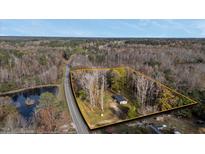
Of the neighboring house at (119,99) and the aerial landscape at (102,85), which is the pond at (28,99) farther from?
the neighboring house at (119,99)

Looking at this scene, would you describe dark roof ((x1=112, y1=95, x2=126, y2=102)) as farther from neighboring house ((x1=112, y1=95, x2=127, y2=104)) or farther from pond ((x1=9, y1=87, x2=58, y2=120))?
pond ((x1=9, y1=87, x2=58, y2=120))

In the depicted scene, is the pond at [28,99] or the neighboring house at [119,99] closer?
the pond at [28,99]

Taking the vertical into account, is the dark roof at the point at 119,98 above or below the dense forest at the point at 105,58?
below

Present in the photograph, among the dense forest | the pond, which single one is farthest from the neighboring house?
the pond

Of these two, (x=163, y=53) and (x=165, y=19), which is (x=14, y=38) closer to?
(x=165, y=19)

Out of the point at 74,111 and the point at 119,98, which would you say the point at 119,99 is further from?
the point at 74,111

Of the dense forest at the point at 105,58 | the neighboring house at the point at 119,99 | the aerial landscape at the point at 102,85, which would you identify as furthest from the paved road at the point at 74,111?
the neighboring house at the point at 119,99

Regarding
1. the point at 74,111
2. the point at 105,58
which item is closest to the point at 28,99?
the point at 74,111
